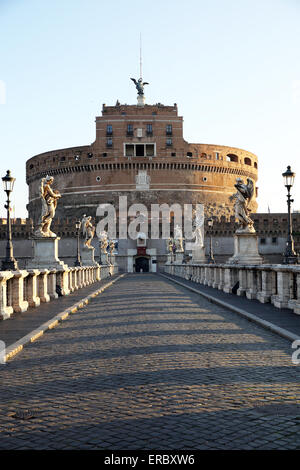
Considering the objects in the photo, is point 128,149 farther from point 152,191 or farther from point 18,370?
point 18,370

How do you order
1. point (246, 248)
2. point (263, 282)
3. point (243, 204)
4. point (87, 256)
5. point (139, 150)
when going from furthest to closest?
point (139, 150)
point (87, 256)
point (243, 204)
point (246, 248)
point (263, 282)

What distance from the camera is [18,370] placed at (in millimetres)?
6176

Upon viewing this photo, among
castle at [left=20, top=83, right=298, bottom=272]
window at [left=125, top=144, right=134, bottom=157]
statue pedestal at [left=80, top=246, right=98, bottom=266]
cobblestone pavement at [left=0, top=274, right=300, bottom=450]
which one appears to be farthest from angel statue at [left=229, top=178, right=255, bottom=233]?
window at [left=125, top=144, right=134, bottom=157]

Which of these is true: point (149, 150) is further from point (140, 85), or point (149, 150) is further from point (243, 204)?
point (243, 204)

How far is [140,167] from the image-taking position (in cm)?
8569

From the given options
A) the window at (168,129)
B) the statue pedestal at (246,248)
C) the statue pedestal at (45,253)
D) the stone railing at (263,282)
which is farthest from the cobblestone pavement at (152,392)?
the window at (168,129)

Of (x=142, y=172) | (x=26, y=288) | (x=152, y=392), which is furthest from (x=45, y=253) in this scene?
(x=142, y=172)

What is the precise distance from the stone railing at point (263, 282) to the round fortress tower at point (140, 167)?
62.6 metres

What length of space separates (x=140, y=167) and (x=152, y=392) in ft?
267

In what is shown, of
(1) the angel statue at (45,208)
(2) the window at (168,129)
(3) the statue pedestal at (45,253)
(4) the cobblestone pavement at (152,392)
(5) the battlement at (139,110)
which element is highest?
(5) the battlement at (139,110)

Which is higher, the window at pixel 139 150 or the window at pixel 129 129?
the window at pixel 129 129

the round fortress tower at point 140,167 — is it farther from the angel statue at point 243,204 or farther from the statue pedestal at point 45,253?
the statue pedestal at point 45,253

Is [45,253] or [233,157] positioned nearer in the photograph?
[45,253]

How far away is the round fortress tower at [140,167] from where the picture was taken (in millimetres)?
85750
